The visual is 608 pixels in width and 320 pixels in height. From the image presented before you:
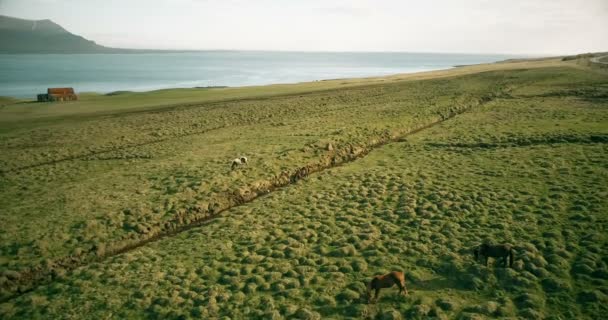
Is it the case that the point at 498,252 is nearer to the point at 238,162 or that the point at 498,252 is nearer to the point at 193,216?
the point at 193,216

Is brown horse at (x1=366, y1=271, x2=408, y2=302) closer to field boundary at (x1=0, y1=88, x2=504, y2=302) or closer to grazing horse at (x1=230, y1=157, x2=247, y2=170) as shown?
field boundary at (x1=0, y1=88, x2=504, y2=302)

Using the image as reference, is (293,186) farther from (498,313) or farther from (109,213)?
(498,313)

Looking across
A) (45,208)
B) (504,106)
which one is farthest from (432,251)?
(504,106)

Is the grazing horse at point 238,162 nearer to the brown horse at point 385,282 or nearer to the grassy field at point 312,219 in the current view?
the grassy field at point 312,219

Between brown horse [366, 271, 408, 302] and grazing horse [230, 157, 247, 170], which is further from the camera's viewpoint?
grazing horse [230, 157, 247, 170]

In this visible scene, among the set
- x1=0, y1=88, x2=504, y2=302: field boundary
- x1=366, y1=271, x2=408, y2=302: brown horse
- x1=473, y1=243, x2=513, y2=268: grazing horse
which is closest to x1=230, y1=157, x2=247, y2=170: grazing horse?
x1=0, y1=88, x2=504, y2=302: field boundary

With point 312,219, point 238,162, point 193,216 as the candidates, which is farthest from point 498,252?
point 238,162

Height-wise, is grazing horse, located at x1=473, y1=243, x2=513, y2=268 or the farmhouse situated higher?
the farmhouse
